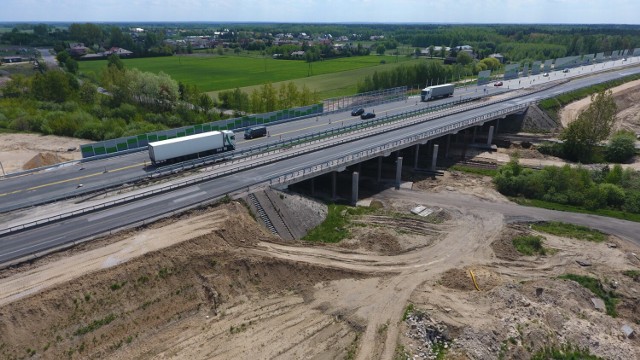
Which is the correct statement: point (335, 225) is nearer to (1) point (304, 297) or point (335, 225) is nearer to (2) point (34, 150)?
(1) point (304, 297)

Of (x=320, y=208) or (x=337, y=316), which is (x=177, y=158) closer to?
(x=320, y=208)

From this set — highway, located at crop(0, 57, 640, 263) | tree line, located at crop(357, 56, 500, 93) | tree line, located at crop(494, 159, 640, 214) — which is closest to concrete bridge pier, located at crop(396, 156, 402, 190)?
highway, located at crop(0, 57, 640, 263)

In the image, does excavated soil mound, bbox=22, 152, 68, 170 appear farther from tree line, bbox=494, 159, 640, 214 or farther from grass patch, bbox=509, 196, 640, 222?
grass patch, bbox=509, 196, 640, 222

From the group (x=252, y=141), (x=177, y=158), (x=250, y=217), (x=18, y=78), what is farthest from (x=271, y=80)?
(x=250, y=217)

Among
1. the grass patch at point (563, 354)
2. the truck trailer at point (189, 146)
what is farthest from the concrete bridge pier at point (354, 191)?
the grass patch at point (563, 354)

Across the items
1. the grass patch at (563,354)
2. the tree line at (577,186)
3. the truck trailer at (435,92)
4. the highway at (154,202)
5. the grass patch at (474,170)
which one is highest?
the truck trailer at (435,92)

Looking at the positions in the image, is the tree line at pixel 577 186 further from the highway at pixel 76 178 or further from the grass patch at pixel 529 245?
the highway at pixel 76 178
